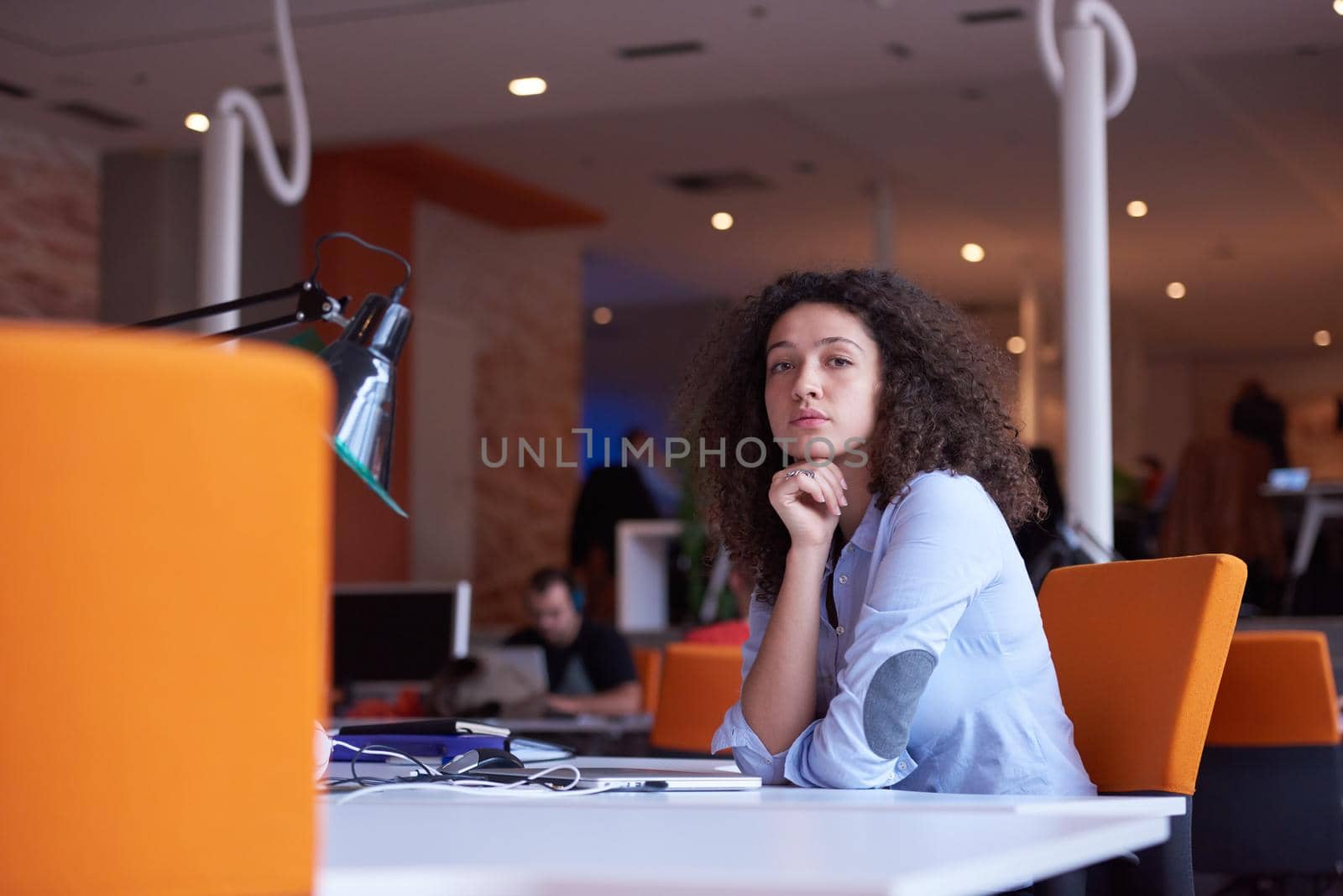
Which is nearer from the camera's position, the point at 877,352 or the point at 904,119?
the point at 877,352

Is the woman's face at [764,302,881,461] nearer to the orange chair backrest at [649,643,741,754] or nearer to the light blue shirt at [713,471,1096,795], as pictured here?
the light blue shirt at [713,471,1096,795]

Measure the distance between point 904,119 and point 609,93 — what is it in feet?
6.62

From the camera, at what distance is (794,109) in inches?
310

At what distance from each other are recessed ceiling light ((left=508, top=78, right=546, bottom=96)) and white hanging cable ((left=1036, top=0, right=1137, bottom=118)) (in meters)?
2.73

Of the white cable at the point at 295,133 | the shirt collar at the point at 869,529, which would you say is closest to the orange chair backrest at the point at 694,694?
the shirt collar at the point at 869,529

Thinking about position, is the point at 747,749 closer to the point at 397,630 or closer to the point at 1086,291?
the point at 1086,291

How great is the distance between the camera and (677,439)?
227 centimetres

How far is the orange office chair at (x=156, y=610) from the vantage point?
2.23 ft

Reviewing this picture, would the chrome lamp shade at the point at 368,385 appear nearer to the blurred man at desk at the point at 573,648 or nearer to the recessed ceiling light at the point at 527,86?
the blurred man at desk at the point at 573,648

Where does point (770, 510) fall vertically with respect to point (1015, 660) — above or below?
above

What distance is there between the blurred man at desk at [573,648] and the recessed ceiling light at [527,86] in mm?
2368

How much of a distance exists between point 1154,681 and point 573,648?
367cm

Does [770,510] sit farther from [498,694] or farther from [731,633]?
[498,694]

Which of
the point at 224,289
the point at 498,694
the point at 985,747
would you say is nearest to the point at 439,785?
the point at 985,747
